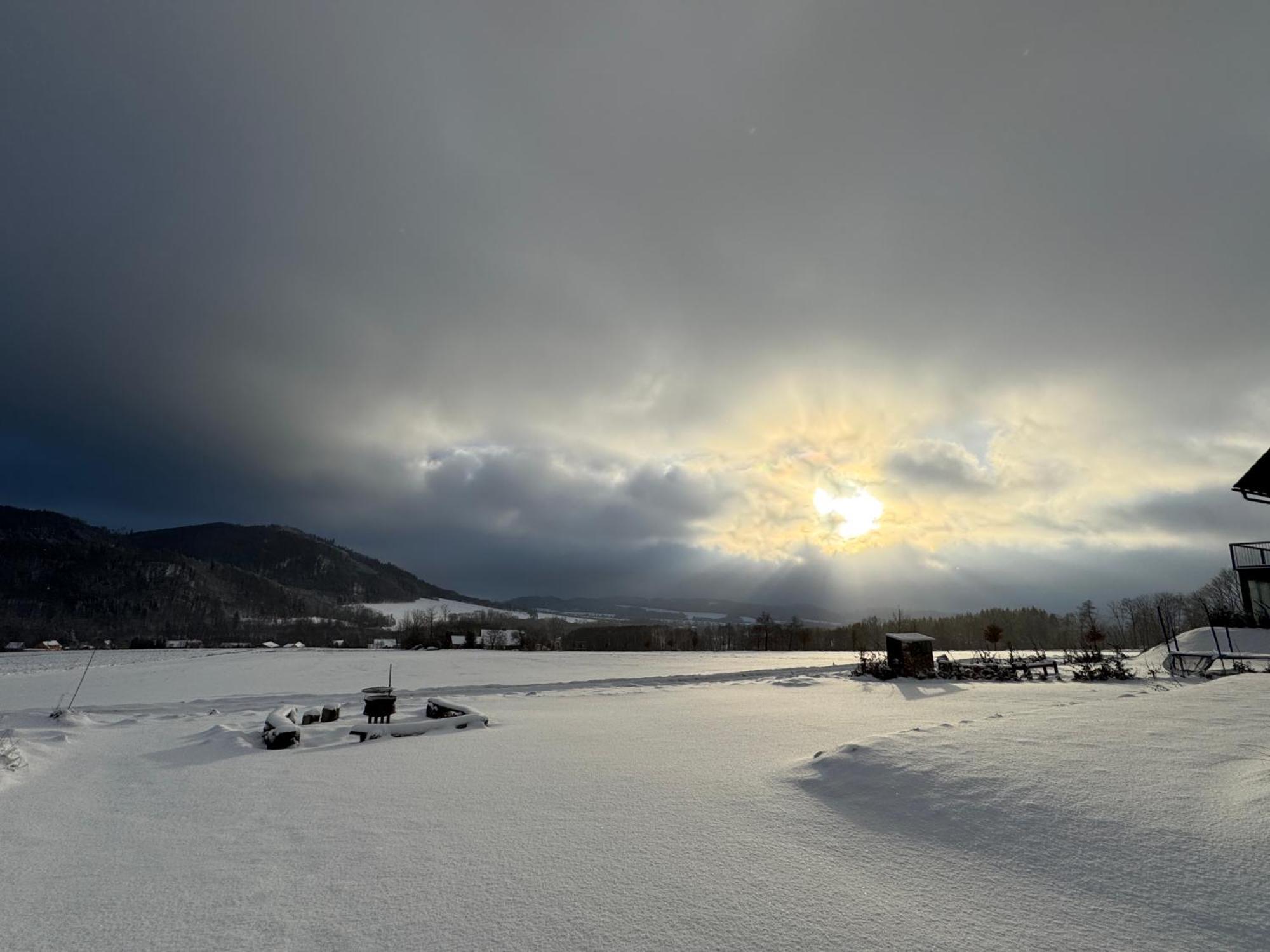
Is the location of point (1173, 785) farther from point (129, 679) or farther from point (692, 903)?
point (129, 679)

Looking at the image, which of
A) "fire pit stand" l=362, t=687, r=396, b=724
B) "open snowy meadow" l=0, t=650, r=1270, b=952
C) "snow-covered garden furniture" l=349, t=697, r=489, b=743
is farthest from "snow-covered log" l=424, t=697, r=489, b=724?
"open snowy meadow" l=0, t=650, r=1270, b=952

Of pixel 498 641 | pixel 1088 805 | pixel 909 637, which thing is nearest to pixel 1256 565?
pixel 909 637

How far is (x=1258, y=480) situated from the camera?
26.8m

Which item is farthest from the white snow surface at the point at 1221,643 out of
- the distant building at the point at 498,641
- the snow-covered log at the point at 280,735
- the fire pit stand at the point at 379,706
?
the distant building at the point at 498,641

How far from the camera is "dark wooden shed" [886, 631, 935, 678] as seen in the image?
19016 millimetres

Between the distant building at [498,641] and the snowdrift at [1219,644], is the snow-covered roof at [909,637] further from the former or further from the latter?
the distant building at [498,641]

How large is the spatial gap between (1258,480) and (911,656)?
871 inches

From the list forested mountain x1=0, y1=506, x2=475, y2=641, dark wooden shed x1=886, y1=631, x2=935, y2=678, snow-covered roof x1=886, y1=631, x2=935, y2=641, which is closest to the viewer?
dark wooden shed x1=886, y1=631, x2=935, y2=678

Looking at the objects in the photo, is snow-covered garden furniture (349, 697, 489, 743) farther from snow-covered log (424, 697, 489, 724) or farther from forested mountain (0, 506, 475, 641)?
forested mountain (0, 506, 475, 641)

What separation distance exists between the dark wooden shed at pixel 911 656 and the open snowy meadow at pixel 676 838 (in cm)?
1034

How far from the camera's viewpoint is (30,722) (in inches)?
486

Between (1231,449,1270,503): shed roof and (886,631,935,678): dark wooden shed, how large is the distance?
20648 millimetres

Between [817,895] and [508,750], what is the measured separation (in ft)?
18.6

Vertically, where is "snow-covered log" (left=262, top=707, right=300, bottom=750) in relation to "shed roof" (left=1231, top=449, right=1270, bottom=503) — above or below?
below
